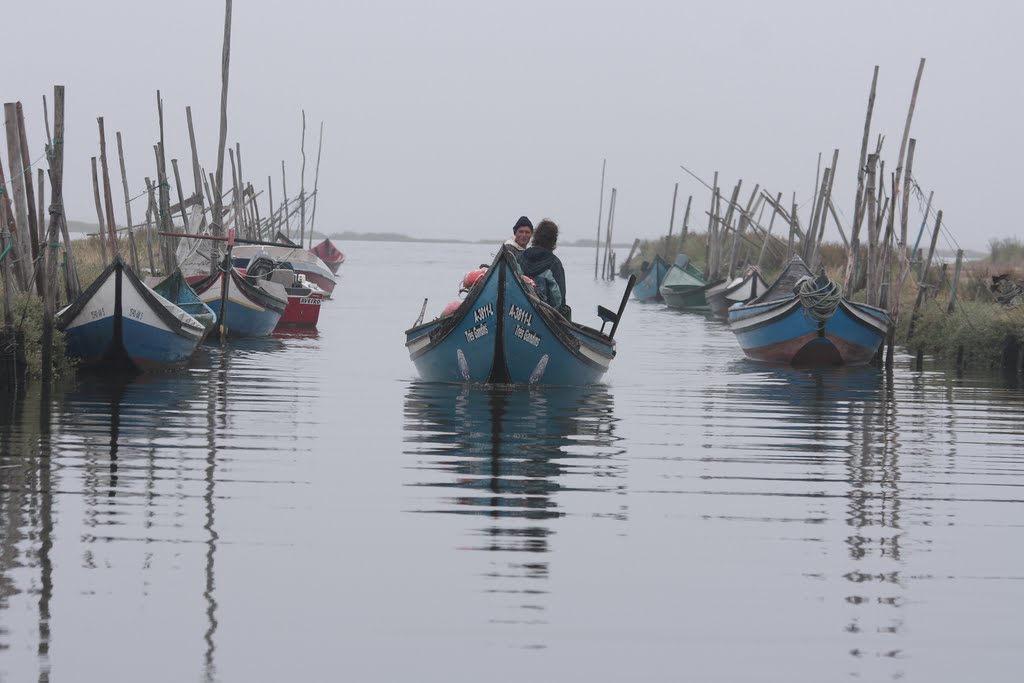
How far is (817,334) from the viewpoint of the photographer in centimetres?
2586

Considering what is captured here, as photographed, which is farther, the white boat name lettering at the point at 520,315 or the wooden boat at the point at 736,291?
the wooden boat at the point at 736,291

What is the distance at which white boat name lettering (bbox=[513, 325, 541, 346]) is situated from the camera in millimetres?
18062

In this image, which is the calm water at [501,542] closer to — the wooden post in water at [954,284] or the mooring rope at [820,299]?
the mooring rope at [820,299]

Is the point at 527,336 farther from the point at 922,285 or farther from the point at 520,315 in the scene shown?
the point at 922,285

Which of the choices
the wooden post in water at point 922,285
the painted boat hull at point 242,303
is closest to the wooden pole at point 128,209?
the painted boat hull at point 242,303

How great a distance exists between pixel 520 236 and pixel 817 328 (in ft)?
31.2

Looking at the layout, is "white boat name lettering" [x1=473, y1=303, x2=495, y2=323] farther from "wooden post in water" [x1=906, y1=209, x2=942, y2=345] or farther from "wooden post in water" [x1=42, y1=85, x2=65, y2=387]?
"wooden post in water" [x1=906, y1=209, x2=942, y2=345]

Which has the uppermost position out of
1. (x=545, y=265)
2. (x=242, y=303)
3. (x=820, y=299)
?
(x=545, y=265)

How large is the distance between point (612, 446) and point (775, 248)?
41.9 metres

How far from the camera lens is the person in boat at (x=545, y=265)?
17.8 m

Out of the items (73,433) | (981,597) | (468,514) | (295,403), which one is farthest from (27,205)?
(981,597)

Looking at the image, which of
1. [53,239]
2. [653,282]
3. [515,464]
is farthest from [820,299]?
[653,282]

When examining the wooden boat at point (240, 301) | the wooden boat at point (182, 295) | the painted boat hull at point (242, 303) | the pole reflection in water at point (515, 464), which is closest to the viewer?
the pole reflection in water at point (515, 464)

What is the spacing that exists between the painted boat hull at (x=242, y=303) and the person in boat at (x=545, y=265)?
11280 millimetres
